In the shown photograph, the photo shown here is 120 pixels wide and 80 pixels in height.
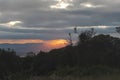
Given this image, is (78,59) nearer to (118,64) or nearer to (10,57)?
(118,64)

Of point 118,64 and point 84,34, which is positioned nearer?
point 118,64

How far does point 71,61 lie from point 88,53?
2719mm

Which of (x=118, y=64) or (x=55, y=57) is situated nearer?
(x=118, y=64)

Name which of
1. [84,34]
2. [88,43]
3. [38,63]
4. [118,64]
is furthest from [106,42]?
[84,34]

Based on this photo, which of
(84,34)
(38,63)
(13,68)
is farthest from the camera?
(84,34)

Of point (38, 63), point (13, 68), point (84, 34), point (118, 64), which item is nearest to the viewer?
point (13, 68)

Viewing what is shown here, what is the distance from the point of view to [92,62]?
52.2 m

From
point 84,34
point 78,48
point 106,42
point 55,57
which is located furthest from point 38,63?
point 84,34

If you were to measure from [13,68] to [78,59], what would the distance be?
39.9 ft

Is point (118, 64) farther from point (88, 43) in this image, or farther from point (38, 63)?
point (38, 63)

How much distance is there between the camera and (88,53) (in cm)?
5425

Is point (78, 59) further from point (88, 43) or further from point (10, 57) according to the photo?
point (10, 57)

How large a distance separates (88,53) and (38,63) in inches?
273

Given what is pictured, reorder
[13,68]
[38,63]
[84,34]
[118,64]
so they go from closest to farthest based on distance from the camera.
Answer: [13,68], [118,64], [38,63], [84,34]
